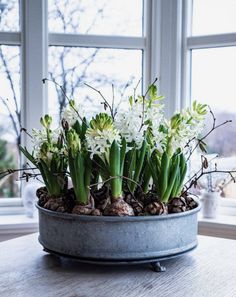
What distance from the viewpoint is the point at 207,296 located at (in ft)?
3.00

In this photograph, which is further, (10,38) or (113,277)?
(10,38)

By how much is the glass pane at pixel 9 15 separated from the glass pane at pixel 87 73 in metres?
0.24

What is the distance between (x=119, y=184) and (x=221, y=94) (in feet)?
4.97

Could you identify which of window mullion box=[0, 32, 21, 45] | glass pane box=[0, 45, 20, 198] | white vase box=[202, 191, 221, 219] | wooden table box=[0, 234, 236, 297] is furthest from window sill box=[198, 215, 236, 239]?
window mullion box=[0, 32, 21, 45]

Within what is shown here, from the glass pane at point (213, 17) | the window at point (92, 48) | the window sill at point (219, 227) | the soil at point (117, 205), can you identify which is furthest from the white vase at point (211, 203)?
the soil at point (117, 205)

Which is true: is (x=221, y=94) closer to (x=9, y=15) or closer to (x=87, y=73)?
(x=87, y=73)

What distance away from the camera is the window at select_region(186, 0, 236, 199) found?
2.34m

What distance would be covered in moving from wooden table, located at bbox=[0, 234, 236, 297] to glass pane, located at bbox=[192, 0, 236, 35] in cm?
151

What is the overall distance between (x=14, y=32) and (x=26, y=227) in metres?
1.06

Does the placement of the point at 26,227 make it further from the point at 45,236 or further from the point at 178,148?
the point at 178,148

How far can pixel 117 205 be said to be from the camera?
103cm

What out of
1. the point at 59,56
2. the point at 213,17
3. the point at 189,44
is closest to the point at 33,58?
the point at 59,56

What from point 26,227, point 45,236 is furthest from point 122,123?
point 26,227

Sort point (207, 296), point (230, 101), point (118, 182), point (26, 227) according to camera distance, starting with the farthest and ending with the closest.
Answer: point (230, 101)
point (26, 227)
point (118, 182)
point (207, 296)
